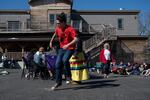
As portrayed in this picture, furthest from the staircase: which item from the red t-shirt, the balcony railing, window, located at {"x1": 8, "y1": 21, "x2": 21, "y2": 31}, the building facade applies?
the red t-shirt

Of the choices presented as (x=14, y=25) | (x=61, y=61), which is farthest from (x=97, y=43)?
(x=61, y=61)

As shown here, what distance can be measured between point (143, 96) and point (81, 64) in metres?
2.72

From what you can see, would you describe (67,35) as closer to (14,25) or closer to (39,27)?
(39,27)

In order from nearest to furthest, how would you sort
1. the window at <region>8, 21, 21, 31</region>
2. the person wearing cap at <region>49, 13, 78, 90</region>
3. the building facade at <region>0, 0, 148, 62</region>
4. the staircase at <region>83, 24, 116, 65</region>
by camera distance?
the person wearing cap at <region>49, 13, 78, 90</region>, the staircase at <region>83, 24, 116, 65</region>, the building facade at <region>0, 0, 148, 62</region>, the window at <region>8, 21, 21, 31</region>

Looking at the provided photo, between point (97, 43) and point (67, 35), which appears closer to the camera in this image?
point (67, 35)

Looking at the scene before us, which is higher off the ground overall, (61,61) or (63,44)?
(63,44)

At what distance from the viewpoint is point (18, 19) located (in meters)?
41.7

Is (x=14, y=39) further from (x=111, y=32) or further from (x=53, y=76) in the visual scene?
(x=53, y=76)

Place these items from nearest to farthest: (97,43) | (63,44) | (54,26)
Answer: (63,44)
(97,43)
(54,26)

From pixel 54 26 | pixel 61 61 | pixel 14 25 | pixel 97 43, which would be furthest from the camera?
pixel 14 25

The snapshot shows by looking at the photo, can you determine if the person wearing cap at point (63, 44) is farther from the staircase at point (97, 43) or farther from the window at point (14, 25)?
the window at point (14, 25)

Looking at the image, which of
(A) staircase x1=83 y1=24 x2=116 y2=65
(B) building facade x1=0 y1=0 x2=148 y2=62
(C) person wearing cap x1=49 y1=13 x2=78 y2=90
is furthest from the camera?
(B) building facade x1=0 y1=0 x2=148 y2=62

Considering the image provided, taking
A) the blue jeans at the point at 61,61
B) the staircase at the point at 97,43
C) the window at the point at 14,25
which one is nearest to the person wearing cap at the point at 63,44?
the blue jeans at the point at 61,61

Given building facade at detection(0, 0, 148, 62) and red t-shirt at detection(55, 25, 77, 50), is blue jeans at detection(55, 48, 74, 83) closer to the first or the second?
red t-shirt at detection(55, 25, 77, 50)
